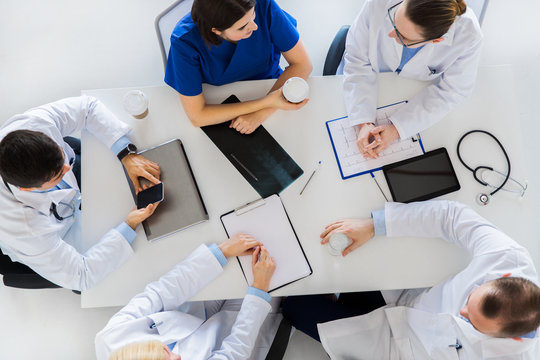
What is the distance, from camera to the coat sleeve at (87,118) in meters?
1.31

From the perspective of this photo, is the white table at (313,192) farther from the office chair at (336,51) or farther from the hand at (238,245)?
the office chair at (336,51)

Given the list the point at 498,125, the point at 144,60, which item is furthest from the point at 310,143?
the point at 144,60

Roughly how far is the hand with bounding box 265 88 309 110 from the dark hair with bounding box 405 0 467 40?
43cm

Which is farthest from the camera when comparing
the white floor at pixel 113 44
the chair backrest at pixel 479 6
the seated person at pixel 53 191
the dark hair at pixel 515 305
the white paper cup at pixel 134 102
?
the white floor at pixel 113 44

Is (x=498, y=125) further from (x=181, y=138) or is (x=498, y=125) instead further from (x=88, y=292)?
(x=88, y=292)

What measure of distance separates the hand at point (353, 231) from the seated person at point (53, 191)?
63 centimetres

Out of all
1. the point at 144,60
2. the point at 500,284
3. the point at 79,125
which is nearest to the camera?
the point at 500,284

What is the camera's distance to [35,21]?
2.21 meters

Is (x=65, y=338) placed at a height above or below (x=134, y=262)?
below

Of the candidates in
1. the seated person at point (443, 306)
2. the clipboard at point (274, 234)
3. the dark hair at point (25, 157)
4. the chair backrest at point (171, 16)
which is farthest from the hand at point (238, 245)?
the chair backrest at point (171, 16)

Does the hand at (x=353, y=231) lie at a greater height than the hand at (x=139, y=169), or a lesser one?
lesser

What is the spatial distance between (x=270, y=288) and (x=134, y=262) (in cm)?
50

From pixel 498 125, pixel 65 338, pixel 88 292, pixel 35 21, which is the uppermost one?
pixel 35 21

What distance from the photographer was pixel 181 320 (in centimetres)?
130
